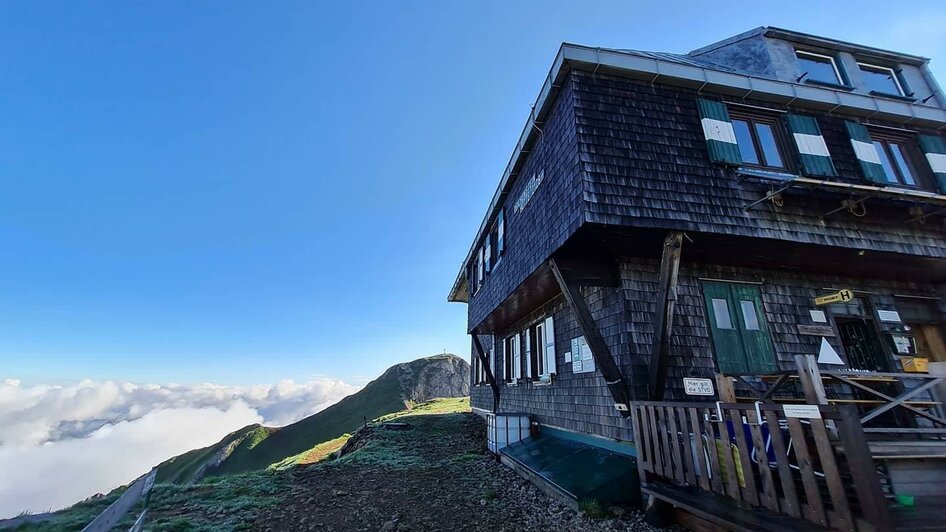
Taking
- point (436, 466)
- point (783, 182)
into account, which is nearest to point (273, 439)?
point (436, 466)

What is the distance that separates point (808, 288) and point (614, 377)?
4781mm

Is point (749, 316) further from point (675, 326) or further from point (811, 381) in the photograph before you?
point (811, 381)

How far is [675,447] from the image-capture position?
4645 mm

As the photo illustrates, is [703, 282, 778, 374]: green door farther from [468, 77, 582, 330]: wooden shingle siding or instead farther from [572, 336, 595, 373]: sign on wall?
[468, 77, 582, 330]: wooden shingle siding

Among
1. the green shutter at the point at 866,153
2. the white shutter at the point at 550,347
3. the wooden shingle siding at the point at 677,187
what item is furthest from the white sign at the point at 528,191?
the green shutter at the point at 866,153

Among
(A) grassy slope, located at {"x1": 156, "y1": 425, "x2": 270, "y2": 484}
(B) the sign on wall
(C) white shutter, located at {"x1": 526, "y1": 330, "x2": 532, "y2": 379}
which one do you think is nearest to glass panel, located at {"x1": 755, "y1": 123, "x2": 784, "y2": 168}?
(B) the sign on wall

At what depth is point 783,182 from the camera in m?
6.73

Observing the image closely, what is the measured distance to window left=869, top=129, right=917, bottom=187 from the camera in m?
8.31

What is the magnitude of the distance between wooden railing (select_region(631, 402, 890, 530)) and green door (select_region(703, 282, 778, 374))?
2.65 meters

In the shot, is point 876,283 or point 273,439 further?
point 273,439

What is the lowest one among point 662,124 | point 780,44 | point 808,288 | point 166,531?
point 166,531

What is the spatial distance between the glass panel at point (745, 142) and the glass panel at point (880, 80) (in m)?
4.79

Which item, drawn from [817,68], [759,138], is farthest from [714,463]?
[817,68]

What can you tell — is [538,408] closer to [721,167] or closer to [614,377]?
[614,377]
